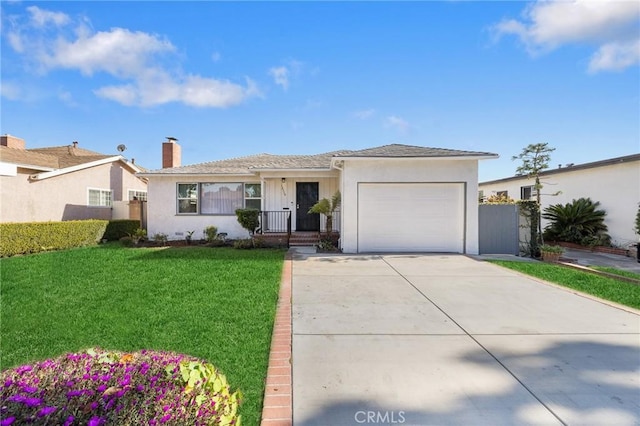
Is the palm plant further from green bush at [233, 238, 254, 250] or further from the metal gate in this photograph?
green bush at [233, 238, 254, 250]

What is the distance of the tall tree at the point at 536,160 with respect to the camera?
10.2 meters

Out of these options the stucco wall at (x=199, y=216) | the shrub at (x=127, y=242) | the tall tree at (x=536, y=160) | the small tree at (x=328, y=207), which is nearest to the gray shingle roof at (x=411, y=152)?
the tall tree at (x=536, y=160)

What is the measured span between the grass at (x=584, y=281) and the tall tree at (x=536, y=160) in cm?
168

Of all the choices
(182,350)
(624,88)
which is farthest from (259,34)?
(624,88)

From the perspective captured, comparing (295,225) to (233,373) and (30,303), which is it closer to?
(30,303)

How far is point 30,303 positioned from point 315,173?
9082 millimetres

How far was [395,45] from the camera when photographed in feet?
32.1

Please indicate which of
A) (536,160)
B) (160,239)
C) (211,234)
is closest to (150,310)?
(211,234)

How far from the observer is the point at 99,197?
52.3ft

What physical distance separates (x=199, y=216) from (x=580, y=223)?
15.0 metres

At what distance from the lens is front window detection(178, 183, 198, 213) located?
43.3 feet

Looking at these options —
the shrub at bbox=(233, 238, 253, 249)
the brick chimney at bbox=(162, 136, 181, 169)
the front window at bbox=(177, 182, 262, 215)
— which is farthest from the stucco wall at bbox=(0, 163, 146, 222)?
the shrub at bbox=(233, 238, 253, 249)

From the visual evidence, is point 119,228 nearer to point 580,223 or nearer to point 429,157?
point 429,157

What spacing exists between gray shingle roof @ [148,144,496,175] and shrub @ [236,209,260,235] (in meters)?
1.60
